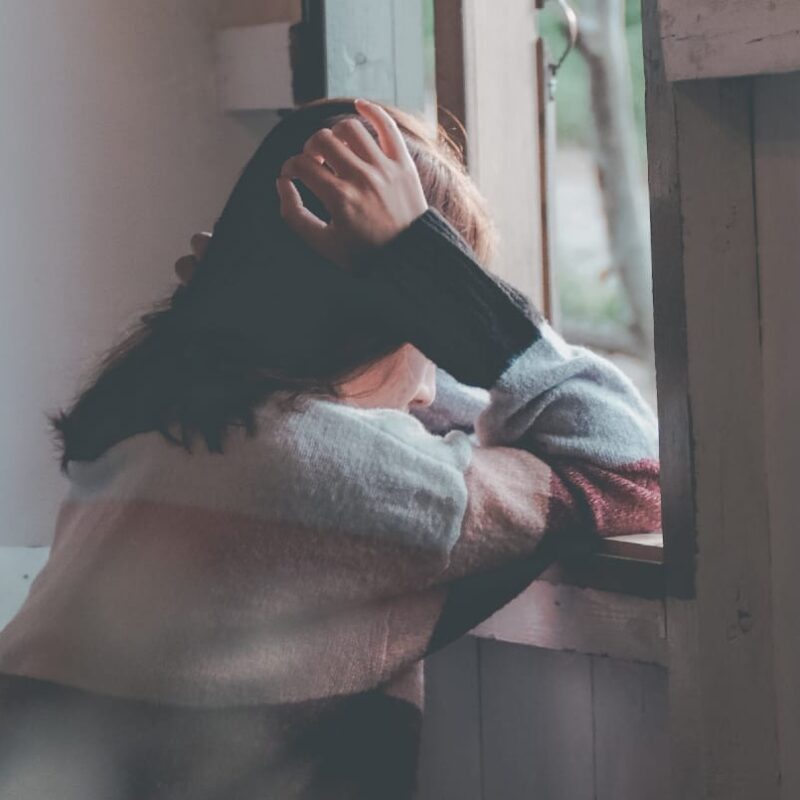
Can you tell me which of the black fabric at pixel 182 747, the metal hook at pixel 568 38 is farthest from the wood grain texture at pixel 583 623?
the metal hook at pixel 568 38

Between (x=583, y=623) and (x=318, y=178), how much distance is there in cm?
48

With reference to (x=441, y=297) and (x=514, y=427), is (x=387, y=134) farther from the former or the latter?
(x=514, y=427)

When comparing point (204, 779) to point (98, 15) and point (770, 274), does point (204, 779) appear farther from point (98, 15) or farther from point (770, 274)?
point (98, 15)

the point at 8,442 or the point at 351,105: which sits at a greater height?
the point at 351,105

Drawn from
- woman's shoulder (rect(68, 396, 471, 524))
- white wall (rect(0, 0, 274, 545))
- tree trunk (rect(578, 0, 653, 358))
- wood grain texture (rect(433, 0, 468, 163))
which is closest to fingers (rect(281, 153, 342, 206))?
woman's shoulder (rect(68, 396, 471, 524))

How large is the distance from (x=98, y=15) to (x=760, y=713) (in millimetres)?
1196

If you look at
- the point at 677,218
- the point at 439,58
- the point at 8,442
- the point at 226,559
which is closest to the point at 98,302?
the point at 8,442

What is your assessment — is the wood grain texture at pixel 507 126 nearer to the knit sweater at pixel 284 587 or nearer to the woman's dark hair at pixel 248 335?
the woman's dark hair at pixel 248 335

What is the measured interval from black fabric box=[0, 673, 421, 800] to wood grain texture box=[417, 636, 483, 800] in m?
0.25

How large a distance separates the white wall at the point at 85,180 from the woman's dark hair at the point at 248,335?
0.51m

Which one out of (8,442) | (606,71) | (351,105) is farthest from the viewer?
(606,71)

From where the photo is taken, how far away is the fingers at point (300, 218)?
3.73 feet

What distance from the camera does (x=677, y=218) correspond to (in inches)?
41.4

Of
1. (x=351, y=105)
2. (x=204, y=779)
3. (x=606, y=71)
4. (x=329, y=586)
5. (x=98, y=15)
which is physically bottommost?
(x=204, y=779)
